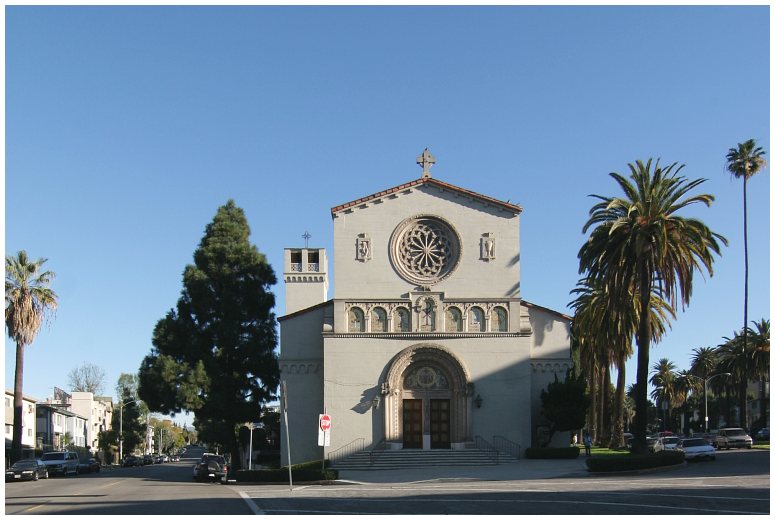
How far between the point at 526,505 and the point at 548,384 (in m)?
26.9

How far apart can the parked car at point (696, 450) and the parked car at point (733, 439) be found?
53.6 feet

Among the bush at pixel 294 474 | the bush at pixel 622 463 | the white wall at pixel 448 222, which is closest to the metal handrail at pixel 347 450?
the bush at pixel 294 474

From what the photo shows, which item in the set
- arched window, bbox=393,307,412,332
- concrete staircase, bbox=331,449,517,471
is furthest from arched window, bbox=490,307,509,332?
concrete staircase, bbox=331,449,517,471

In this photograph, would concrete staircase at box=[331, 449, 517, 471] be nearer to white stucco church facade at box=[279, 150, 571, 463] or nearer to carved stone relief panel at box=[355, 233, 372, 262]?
white stucco church facade at box=[279, 150, 571, 463]

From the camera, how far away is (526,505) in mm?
20953

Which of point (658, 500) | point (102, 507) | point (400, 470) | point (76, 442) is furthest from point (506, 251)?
point (76, 442)

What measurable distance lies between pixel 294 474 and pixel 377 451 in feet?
30.4

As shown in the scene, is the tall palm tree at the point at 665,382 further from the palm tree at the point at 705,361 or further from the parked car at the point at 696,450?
the parked car at the point at 696,450

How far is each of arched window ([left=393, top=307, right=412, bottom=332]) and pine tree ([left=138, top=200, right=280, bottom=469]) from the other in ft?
31.9

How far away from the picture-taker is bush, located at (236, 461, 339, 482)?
3591 centimetres

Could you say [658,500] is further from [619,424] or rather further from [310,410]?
[619,424]

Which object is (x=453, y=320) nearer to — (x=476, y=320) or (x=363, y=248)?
(x=476, y=320)

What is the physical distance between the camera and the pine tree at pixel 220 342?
162 ft

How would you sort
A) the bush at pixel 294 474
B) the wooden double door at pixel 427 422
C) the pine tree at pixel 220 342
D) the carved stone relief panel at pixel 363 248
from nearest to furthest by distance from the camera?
the bush at pixel 294 474 → the wooden double door at pixel 427 422 → the carved stone relief panel at pixel 363 248 → the pine tree at pixel 220 342
